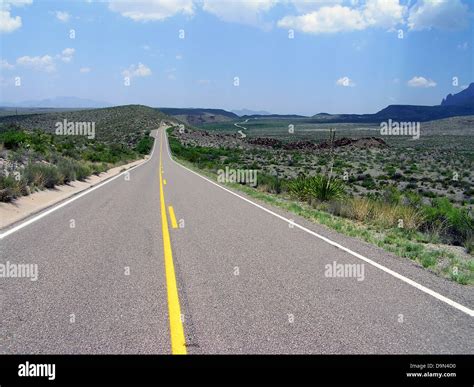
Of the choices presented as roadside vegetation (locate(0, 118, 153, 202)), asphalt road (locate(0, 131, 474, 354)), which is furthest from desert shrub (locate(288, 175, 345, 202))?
roadside vegetation (locate(0, 118, 153, 202))

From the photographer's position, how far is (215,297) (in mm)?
5758

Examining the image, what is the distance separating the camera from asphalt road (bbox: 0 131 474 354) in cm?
448

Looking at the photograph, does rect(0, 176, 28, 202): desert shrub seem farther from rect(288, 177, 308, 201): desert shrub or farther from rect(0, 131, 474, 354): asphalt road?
rect(288, 177, 308, 201): desert shrub

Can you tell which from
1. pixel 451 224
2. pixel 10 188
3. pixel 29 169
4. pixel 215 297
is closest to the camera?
pixel 215 297

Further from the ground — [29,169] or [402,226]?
[29,169]

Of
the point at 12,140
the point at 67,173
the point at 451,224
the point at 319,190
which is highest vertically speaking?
the point at 12,140

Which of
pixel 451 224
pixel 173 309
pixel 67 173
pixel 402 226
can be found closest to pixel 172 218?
pixel 402 226

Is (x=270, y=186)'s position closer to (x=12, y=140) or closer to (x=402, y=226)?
(x=402, y=226)

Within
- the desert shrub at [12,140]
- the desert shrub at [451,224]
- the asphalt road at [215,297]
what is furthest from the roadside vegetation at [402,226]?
the desert shrub at [12,140]

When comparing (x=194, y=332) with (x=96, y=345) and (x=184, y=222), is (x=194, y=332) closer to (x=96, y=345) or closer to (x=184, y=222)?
(x=96, y=345)

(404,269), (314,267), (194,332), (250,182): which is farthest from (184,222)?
(250,182)

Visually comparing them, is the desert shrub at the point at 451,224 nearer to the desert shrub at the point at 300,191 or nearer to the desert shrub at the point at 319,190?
the desert shrub at the point at 319,190

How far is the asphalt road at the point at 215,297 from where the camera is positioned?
448 centimetres
